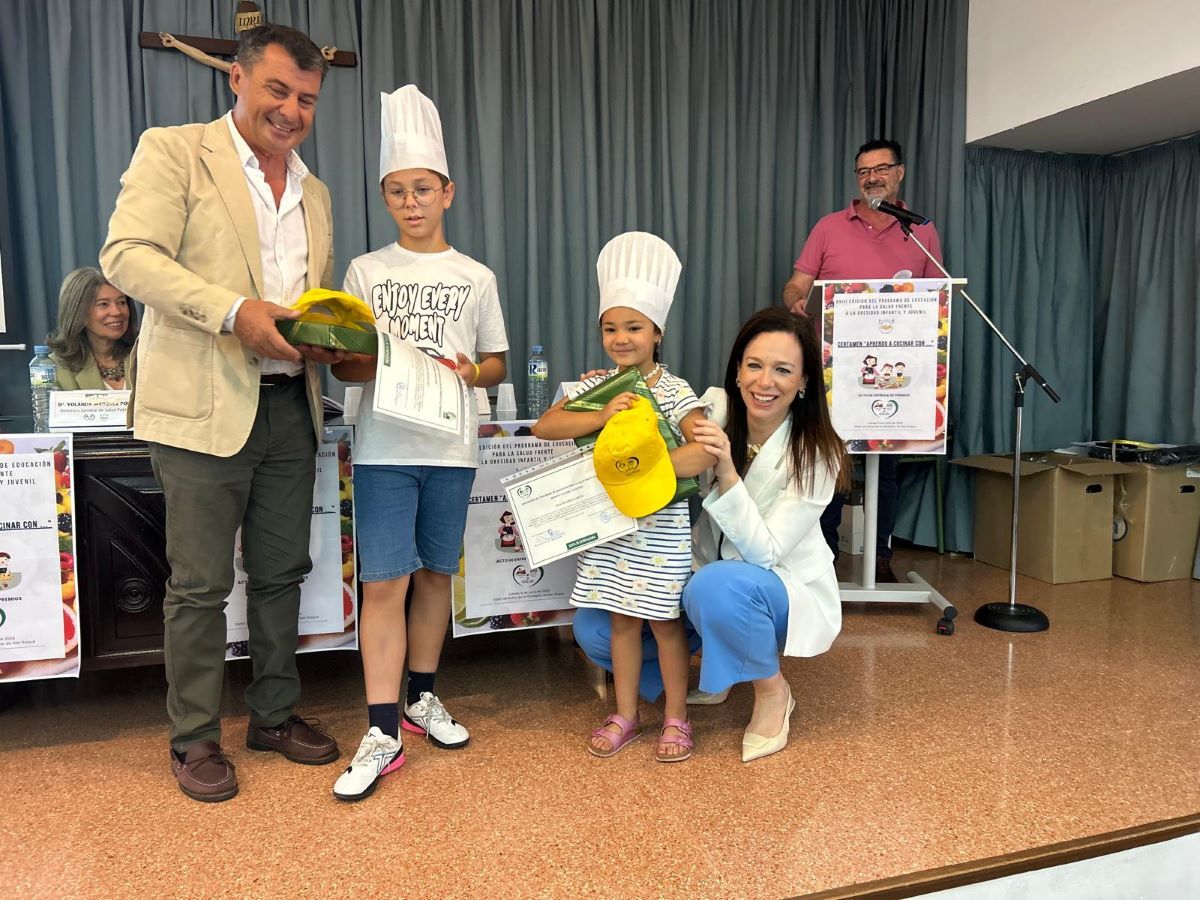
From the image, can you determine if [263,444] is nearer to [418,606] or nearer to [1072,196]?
[418,606]

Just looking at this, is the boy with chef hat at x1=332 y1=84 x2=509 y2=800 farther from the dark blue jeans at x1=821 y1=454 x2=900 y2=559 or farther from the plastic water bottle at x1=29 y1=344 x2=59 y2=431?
the dark blue jeans at x1=821 y1=454 x2=900 y2=559

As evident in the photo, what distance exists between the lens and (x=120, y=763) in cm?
197

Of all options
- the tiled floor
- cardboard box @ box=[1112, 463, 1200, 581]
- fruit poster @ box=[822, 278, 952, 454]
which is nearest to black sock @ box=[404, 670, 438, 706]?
the tiled floor

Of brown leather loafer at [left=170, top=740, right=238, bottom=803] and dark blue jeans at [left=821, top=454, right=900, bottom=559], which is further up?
dark blue jeans at [left=821, top=454, right=900, bottom=559]

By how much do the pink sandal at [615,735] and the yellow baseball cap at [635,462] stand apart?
52 cm

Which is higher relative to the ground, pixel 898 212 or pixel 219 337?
pixel 898 212

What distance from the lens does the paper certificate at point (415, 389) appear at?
1.66m

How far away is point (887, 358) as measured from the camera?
289 cm

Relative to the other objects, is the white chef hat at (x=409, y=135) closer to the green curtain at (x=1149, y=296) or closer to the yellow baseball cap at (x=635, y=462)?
the yellow baseball cap at (x=635, y=462)

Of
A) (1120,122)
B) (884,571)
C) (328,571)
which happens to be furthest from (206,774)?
(1120,122)

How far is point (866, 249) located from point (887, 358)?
2.01 feet

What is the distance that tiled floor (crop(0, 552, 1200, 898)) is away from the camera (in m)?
1.54

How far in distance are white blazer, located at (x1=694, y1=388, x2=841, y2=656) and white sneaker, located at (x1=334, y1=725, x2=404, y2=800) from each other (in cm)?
88

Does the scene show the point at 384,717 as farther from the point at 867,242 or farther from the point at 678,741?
the point at 867,242
